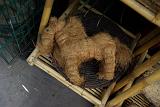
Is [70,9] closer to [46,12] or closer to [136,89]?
[46,12]

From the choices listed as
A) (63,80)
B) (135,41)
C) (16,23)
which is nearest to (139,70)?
(135,41)

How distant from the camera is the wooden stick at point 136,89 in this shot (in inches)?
42.4

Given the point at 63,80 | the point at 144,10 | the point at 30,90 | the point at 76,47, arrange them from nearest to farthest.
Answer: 1. the point at 144,10
2. the point at 76,47
3. the point at 63,80
4. the point at 30,90

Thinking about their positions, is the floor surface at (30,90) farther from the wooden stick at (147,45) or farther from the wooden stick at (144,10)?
the wooden stick at (144,10)

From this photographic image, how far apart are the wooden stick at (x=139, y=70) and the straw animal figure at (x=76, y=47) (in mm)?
77

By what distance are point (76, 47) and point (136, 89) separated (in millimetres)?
294

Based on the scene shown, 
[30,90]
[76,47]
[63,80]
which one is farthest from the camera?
[30,90]

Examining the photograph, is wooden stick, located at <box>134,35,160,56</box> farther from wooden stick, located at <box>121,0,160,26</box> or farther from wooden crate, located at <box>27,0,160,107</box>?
wooden stick, located at <box>121,0,160,26</box>

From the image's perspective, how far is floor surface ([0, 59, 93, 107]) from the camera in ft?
4.55

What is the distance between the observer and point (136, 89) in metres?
1.20

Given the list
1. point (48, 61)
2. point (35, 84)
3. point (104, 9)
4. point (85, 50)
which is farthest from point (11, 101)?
point (104, 9)

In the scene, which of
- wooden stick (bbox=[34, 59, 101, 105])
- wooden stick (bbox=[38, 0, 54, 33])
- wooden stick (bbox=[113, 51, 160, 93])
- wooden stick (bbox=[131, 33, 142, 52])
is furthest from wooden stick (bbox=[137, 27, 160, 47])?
wooden stick (bbox=[38, 0, 54, 33])

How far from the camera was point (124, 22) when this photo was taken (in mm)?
1534

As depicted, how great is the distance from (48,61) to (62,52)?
23cm
